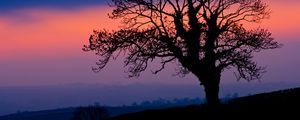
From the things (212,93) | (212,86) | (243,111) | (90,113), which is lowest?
(243,111)

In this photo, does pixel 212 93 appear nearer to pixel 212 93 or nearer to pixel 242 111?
pixel 212 93

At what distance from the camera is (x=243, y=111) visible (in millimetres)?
47438

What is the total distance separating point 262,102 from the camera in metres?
51.1

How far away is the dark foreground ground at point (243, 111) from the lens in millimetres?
43781

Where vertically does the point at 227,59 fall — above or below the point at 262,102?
above

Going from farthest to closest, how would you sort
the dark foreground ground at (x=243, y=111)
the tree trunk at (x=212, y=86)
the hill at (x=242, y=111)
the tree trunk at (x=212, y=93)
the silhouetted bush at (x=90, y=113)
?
the silhouetted bush at (x=90, y=113), the tree trunk at (x=212, y=93), the tree trunk at (x=212, y=86), the hill at (x=242, y=111), the dark foreground ground at (x=243, y=111)

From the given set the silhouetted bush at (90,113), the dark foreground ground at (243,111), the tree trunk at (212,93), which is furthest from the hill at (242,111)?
the silhouetted bush at (90,113)

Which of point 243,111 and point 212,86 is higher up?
point 212,86

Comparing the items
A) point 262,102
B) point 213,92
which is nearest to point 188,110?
point 213,92

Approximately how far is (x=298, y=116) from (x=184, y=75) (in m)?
15.7

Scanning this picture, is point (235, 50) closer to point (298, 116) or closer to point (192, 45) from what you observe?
point (192, 45)

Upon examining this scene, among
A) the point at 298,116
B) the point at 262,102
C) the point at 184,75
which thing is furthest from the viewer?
the point at 184,75

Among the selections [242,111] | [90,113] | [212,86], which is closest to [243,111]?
[242,111]

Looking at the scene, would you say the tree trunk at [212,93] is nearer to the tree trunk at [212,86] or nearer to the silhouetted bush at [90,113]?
the tree trunk at [212,86]
